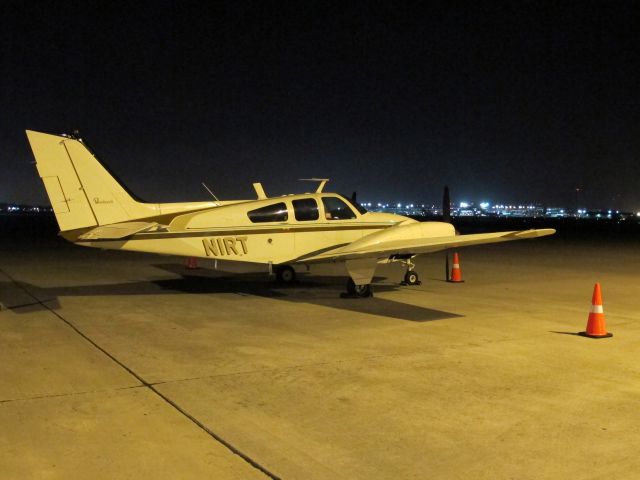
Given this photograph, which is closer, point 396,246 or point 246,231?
point 396,246

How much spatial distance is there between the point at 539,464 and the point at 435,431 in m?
0.97

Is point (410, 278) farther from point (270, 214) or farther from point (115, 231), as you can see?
point (115, 231)

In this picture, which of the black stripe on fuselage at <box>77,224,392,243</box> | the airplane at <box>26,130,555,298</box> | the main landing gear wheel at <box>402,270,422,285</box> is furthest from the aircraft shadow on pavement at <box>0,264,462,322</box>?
the black stripe on fuselage at <box>77,224,392,243</box>

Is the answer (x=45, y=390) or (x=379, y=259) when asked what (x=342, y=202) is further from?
(x=45, y=390)

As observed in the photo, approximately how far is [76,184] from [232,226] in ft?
10.7

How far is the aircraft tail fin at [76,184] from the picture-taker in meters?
12.0

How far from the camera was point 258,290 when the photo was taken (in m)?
15.0

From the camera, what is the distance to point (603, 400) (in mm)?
6281


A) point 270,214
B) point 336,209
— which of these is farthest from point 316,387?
point 336,209

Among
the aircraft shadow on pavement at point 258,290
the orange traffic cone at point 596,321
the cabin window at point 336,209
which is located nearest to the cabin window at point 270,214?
the cabin window at point 336,209

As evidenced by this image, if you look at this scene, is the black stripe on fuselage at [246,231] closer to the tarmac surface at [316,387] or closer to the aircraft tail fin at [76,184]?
the aircraft tail fin at [76,184]

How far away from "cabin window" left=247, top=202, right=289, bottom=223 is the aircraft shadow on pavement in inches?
69.6

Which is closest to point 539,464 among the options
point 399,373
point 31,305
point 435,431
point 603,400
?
point 435,431

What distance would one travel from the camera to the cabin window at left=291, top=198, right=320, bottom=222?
13992 mm
